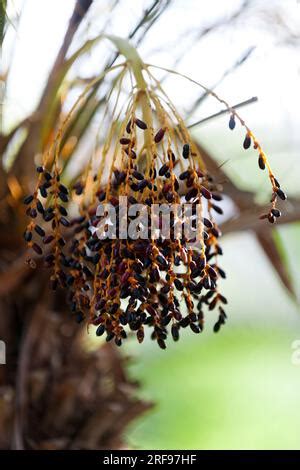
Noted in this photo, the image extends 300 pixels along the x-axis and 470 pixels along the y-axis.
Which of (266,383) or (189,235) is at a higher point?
(266,383)

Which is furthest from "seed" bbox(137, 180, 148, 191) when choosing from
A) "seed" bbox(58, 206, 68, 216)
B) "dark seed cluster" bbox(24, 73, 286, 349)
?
"seed" bbox(58, 206, 68, 216)

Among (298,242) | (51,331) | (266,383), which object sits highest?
(298,242)

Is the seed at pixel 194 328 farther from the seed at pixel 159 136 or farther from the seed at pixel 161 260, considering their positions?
the seed at pixel 159 136

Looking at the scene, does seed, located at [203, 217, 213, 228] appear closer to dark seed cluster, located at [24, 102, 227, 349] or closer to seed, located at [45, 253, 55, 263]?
dark seed cluster, located at [24, 102, 227, 349]

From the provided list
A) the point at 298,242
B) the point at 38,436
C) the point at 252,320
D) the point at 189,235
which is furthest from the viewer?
the point at 298,242

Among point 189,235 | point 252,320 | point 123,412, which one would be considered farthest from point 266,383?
point 189,235

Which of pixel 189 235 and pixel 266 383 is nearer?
pixel 189 235

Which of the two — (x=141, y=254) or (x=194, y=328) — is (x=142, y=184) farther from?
(x=194, y=328)

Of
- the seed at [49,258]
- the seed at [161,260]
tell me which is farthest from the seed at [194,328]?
the seed at [49,258]

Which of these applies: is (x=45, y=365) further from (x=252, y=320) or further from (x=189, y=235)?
(x=252, y=320)
